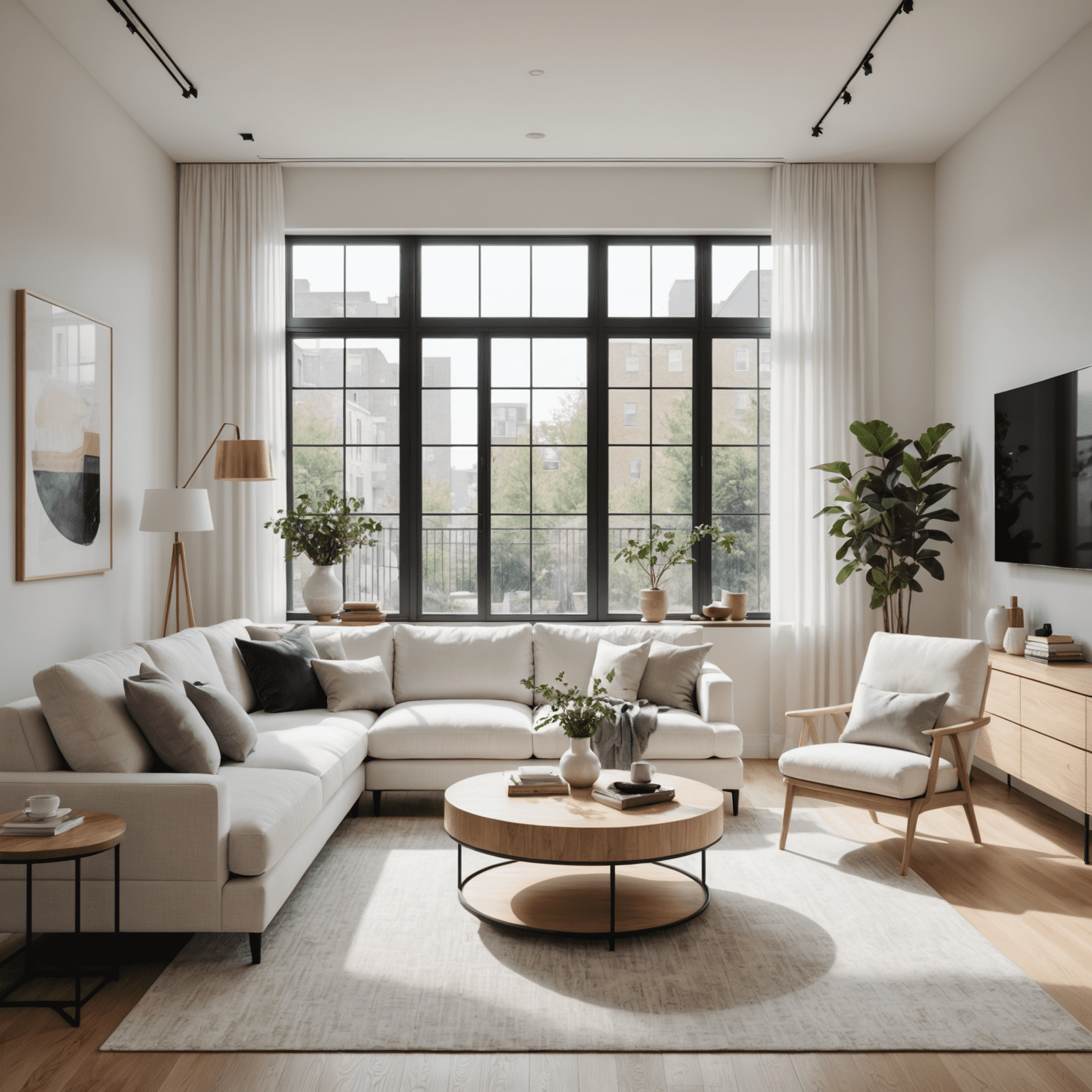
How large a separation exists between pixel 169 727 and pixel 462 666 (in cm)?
211

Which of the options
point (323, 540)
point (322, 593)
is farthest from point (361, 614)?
point (323, 540)

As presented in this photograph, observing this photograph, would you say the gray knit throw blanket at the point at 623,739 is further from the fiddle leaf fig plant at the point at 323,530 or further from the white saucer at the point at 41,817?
the white saucer at the point at 41,817

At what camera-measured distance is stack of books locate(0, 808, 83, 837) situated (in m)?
2.59

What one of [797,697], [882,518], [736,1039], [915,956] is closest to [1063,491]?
[882,518]

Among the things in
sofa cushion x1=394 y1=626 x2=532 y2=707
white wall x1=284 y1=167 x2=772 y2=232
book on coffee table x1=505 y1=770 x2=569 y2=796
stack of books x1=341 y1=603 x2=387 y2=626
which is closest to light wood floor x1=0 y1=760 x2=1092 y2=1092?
book on coffee table x1=505 y1=770 x2=569 y2=796

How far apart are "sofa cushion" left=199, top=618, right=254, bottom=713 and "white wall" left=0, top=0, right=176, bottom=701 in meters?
0.59

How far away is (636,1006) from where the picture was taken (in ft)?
8.70

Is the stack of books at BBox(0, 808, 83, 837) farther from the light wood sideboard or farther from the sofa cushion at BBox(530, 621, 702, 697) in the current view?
the light wood sideboard

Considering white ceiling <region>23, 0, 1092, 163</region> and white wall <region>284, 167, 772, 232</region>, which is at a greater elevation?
white ceiling <region>23, 0, 1092, 163</region>

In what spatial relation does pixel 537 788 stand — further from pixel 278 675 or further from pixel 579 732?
pixel 278 675

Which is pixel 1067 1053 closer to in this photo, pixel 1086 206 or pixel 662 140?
pixel 1086 206

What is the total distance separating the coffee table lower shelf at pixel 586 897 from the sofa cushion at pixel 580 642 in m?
1.47

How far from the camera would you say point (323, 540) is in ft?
18.2

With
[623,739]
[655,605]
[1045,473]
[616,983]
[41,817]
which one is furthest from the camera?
[655,605]
